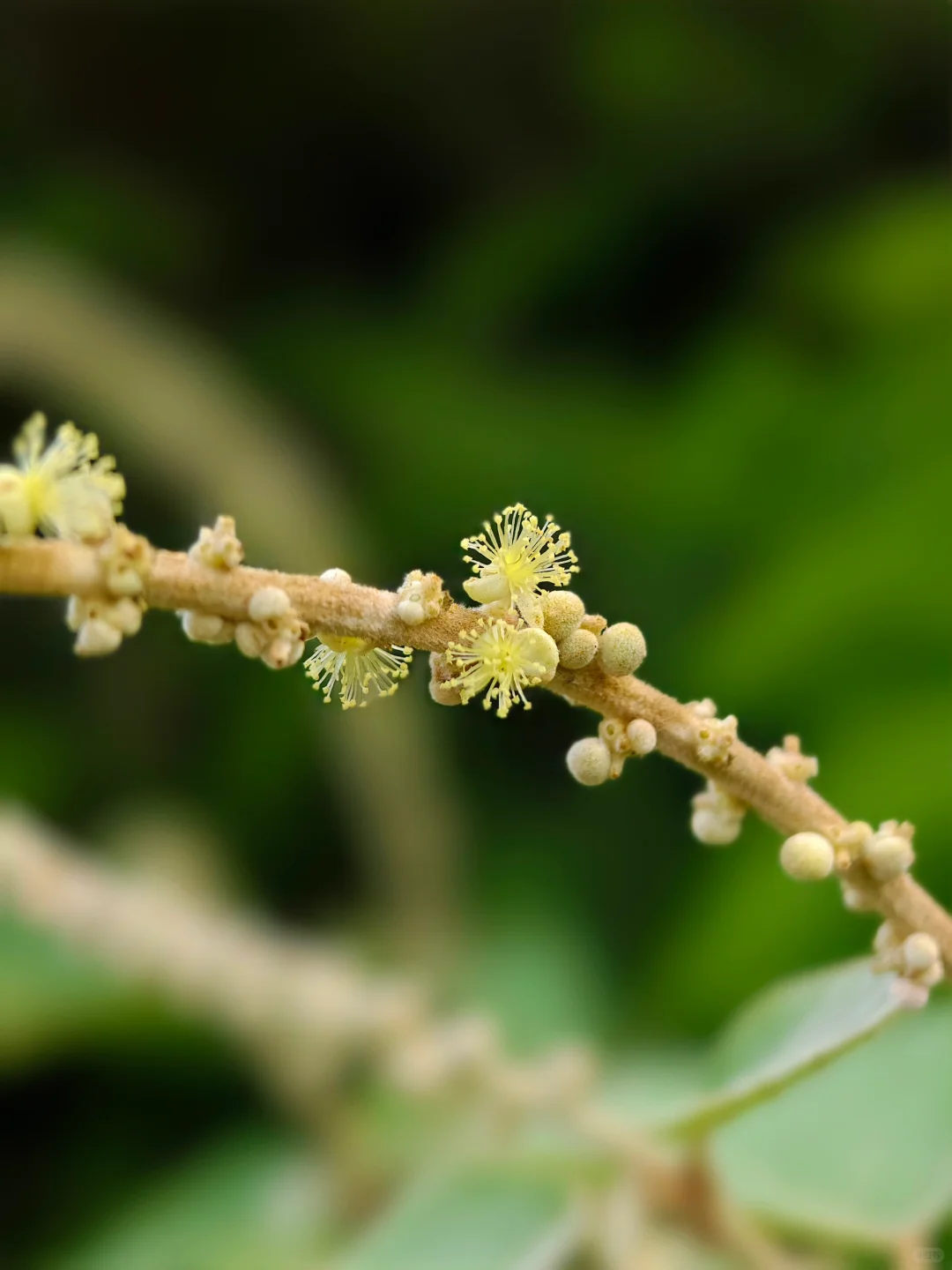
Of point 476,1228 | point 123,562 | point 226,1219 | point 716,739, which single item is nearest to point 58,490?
point 123,562

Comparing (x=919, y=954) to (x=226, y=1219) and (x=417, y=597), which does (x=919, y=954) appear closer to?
(x=417, y=597)

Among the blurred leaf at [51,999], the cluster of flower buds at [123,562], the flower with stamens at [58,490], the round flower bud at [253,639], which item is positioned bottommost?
the round flower bud at [253,639]

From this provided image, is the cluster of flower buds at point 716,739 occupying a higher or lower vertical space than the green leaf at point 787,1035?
higher

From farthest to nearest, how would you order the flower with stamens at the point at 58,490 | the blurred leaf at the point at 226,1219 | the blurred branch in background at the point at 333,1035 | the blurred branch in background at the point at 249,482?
the blurred branch in background at the point at 249,482 < the blurred leaf at the point at 226,1219 < the blurred branch in background at the point at 333,1035 < the flower with stamens at the point at 58,490

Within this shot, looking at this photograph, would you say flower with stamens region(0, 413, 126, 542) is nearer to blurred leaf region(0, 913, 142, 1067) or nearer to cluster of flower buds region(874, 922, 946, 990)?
cluster of flower buds region(874, 922, 946, 990)

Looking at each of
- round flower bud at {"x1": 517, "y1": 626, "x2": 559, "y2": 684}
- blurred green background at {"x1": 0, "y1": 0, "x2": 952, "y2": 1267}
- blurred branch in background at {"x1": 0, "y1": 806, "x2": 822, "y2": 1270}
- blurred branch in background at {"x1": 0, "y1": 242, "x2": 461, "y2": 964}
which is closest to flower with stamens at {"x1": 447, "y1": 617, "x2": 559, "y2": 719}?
round flower bud at {"x1": 517, "y1": 626, "x2": 559, "y2": 684}

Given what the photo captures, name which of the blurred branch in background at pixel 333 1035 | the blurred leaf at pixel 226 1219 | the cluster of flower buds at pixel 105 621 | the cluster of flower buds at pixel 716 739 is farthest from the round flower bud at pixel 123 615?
the blurred leaf at pixel 226 1219

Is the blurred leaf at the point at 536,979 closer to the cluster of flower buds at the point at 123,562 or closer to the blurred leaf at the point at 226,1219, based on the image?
the blurred leaf at the point at 226,1219
